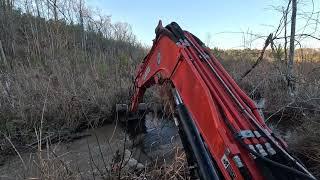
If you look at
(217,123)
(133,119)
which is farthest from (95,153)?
(217,123)

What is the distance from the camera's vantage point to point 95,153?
202 inches

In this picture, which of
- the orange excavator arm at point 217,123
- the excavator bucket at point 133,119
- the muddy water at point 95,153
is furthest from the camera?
the excavator bucket at point 133,119

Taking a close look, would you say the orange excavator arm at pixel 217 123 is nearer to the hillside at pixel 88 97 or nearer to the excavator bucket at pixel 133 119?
the hillside at pixel 88 97

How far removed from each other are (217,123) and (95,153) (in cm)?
316

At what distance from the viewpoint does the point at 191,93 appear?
283 centimetres

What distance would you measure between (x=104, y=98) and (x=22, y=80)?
68.8 inches

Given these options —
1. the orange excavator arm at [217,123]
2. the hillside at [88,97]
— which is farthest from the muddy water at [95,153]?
the orange excavator arm at [217,123]

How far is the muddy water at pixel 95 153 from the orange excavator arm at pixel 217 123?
1064 mm

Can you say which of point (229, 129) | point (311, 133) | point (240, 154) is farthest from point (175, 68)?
point (311, 133)

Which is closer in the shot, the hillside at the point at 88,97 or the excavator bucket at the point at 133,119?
the hillside at the point at 88,97

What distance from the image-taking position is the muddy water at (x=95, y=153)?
12.2ft

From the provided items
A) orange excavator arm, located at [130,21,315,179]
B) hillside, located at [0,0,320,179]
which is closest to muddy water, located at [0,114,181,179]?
hillside, located at [0,0,320,179]

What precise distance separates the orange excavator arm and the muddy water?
1064 millimetres

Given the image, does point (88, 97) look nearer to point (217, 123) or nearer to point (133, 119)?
point (133, 119)
